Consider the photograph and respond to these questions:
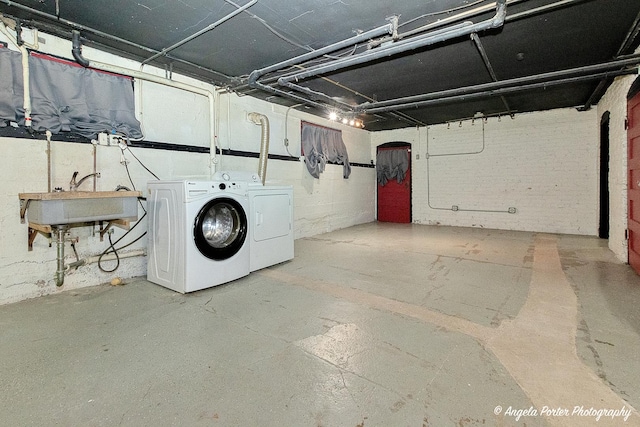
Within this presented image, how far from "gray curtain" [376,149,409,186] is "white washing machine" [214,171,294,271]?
4.55 metres

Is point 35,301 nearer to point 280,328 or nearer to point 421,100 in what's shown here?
point 280,328

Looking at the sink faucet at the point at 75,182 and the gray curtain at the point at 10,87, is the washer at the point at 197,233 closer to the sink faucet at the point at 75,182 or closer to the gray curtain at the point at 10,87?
the sink faucet at the point at 75,182

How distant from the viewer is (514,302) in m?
2.48

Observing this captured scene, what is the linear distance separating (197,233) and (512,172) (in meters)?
6.40

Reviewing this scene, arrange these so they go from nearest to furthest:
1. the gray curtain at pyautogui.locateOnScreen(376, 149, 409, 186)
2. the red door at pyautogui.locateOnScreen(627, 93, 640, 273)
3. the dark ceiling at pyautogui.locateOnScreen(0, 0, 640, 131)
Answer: the dark ceiling at pyautogui.locateOnScreen(0, 0, 640, 131), the red door at pyautogui.locateOnScreen(627, 93, 640, 273), the gray curtain at pyautogui.locateOnScreen(376, 149, 409, 186)

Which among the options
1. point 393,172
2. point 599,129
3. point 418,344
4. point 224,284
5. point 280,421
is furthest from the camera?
point 393,172

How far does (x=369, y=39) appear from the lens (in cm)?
287

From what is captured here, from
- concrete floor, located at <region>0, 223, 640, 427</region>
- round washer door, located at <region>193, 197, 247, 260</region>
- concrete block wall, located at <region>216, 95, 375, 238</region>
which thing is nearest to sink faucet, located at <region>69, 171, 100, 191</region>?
concrete floor, located at <region>0, 223, 640, 427</region>

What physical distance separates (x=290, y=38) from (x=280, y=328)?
268 cm

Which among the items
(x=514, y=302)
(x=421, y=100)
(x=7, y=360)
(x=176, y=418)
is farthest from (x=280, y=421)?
→ (x=421, y=100)

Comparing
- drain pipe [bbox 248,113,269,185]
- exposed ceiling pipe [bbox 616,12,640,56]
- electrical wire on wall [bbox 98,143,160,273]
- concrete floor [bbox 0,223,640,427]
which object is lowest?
concrete floor [bbox 0,223,640,427]

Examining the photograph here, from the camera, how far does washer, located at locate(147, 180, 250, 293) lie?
2.71m

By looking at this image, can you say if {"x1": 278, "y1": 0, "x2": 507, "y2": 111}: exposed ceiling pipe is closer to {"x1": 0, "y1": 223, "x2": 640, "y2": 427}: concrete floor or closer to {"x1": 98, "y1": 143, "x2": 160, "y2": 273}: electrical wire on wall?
{"x1": 98, "y1": 143, "x2": 160, "y2": 273}: electrical wire on wall

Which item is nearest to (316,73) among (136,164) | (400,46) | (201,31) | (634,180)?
(400,46)
